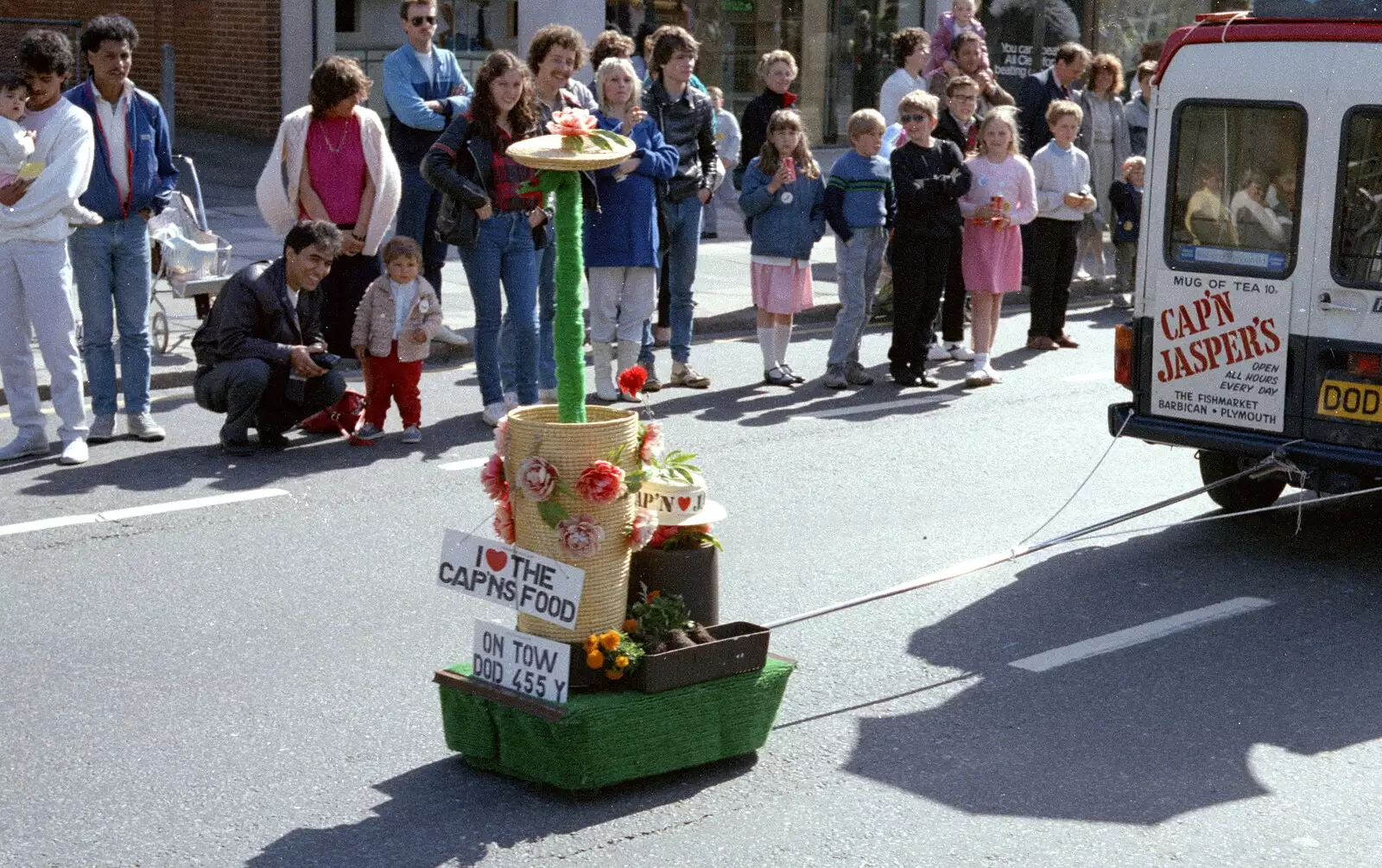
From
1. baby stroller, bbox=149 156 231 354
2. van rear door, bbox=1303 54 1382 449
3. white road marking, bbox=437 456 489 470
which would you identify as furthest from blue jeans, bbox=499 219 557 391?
van rear door, bbox=1303 54 1382 449

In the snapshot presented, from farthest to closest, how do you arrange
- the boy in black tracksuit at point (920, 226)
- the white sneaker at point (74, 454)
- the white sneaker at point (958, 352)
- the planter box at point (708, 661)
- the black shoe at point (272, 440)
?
1. the white sneaker at point (958, 352)
2. the boy in black tracksuit at point (920, 226)
3. the black shoe at point (272, 440)
4. the white sneaker at point (74, 454)
5. the planter box at point (708, 661)

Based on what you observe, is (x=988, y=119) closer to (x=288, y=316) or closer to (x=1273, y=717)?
(x=288, y=316)

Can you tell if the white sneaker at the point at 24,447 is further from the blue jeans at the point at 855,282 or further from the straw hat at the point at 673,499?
the straw hat at the point at 673,499

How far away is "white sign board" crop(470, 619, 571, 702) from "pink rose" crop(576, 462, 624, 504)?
0.42 metres

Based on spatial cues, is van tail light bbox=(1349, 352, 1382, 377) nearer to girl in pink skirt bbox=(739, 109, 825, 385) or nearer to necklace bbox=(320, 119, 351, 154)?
girl in pink skirt bbox=(739, 109, 825, 385)

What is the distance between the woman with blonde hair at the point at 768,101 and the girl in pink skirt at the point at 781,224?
1.73 meters

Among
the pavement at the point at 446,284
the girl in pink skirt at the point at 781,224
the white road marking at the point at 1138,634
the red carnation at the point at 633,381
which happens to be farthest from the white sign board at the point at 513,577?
the girl in pink skirt at the point at 781,224

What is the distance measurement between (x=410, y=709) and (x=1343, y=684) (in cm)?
308

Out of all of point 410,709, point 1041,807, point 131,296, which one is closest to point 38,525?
point 131,296

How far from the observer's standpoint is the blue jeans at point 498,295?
10.1 metres

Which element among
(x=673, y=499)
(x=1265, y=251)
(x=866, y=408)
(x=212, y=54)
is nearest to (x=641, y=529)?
(x=673, y=499)

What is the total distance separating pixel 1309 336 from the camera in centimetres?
751

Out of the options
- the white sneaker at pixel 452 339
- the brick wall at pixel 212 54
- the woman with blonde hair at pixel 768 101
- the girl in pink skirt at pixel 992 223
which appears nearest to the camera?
the girl in pink skirt at pixel 992 223

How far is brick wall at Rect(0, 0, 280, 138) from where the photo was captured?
21859mm
